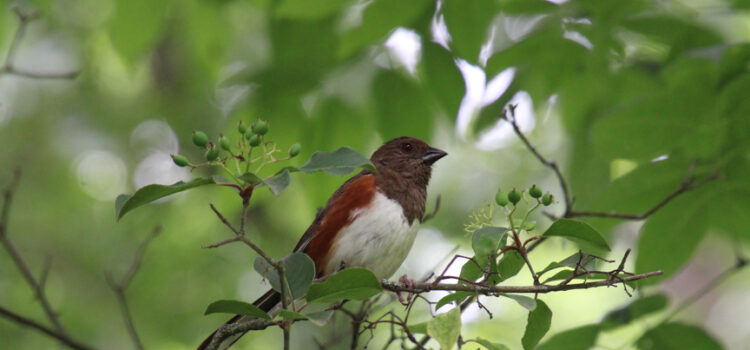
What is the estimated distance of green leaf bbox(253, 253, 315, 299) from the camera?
2127mm

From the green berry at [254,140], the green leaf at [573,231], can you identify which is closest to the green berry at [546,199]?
the green leaf at [573,231]

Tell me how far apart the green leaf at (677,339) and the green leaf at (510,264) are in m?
1.39

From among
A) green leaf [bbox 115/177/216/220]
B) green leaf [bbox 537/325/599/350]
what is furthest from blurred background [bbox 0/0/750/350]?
green leaf [bbox 115/177/216/220]

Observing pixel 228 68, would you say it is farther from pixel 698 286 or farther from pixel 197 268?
pixel 698 286

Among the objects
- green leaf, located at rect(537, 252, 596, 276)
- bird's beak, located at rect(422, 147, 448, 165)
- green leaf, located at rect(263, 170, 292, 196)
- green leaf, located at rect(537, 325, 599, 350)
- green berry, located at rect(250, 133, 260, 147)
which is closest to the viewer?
green leaf, located at rect(263, 170, 292, 196)

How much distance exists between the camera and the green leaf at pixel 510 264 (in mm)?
2352

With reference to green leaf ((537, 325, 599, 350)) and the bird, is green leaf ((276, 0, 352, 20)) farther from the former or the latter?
green leaf ((537, 325, 599, 350))

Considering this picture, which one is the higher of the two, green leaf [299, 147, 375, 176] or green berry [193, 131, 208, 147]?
green berry [193, 131, 208, 147]

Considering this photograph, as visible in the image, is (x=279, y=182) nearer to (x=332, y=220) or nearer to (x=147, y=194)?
(x=147, y=194)

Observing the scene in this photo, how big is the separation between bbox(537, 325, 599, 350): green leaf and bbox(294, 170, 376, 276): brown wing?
1.13 m

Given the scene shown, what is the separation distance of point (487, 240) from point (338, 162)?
0.46 metres

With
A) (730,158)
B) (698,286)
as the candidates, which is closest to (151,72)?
(730,158)

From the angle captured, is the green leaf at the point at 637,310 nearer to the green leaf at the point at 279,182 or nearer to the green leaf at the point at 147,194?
the green leaf at the point at 279,182

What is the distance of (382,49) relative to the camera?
14.0 feet
